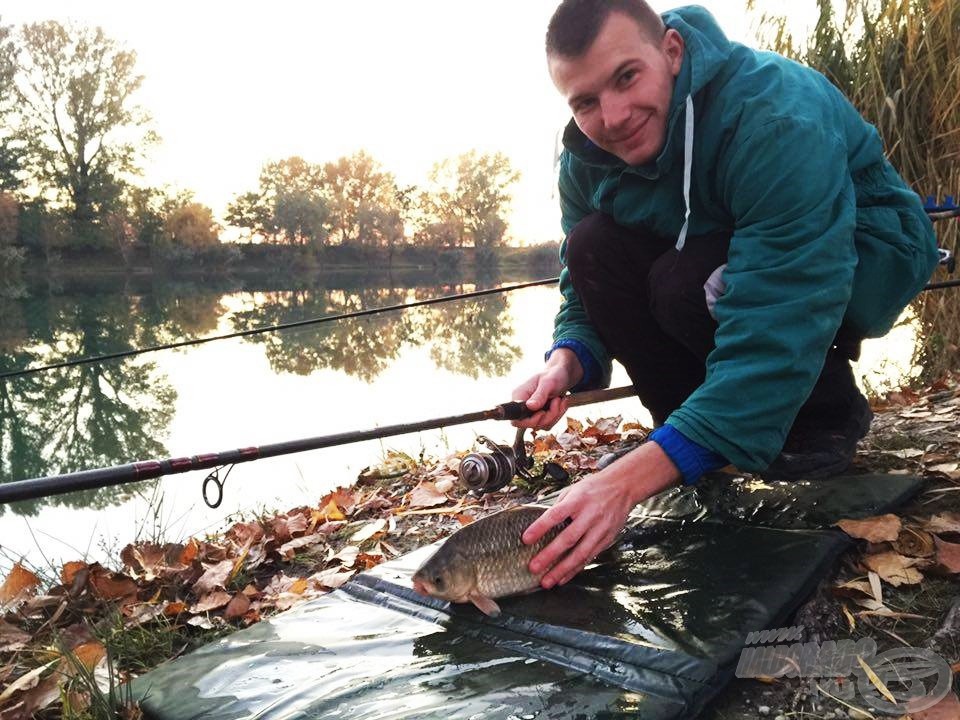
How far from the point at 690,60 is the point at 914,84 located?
9.81 ft

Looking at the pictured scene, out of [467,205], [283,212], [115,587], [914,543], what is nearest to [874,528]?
[914,543]

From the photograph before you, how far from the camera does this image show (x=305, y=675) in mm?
1376

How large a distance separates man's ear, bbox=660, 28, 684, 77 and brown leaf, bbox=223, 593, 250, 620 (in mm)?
1791

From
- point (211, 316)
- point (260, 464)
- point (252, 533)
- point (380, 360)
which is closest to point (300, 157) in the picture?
point (211, 316)

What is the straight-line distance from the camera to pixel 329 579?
83.7 inches

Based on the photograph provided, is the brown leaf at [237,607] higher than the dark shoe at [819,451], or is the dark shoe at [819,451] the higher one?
the dark shoe at [819,451]

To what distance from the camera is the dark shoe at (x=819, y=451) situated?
1.91 metres

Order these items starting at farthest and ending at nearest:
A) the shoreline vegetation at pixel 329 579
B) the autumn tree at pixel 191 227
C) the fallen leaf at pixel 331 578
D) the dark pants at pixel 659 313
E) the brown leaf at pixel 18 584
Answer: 1. the autumn tree at pixel 191 227
2. the brown leaf at pixel 18 584
3. the fallen leaf at pixel 331 578
4. the dark pants at pixel 659 313
5. the shoreline vegetation at pixel 329 579

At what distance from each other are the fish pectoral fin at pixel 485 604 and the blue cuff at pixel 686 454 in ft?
1.55

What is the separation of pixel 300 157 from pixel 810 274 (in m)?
32.7

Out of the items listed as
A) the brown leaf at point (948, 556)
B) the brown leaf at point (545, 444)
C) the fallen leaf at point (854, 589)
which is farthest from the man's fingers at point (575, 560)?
the brown leaf at point (545, 444)

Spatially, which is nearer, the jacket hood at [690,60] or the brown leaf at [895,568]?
the brown leaf at [895,568]

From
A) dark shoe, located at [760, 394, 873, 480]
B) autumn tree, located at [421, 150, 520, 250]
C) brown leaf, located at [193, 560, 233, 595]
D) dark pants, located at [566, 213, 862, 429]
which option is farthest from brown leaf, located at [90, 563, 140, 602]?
autumn tree, located at [421, 150, 520, 250]

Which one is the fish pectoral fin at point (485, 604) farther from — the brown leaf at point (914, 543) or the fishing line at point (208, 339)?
the fishing line at point (208, 339)
